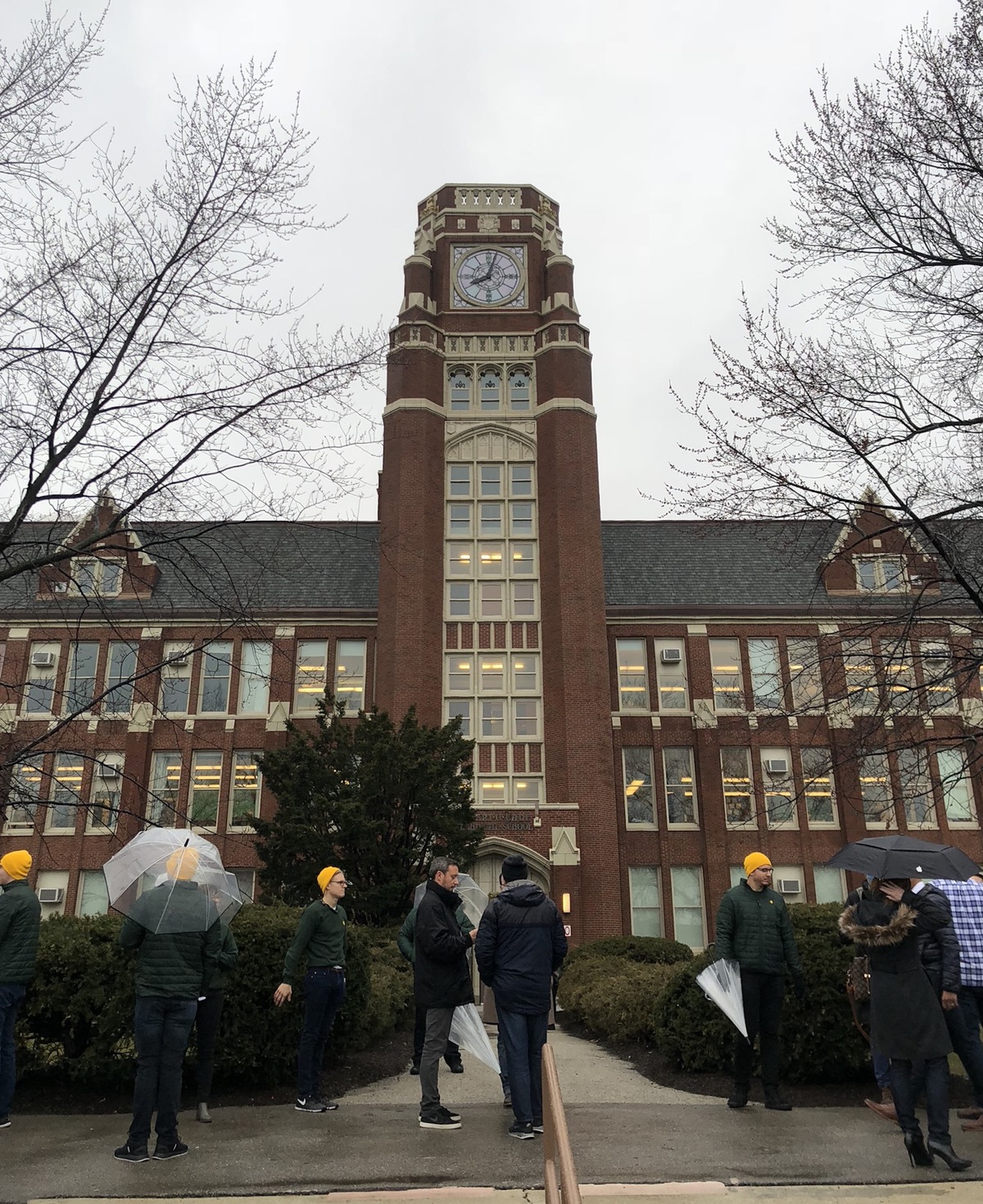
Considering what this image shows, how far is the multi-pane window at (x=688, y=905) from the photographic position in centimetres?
2600

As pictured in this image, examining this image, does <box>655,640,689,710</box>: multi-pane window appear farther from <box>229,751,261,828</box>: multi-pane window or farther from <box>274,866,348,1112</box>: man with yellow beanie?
<box>274,866,348,1112</box>: man with yellow beanie

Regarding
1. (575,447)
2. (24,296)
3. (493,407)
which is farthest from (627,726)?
(24,296)

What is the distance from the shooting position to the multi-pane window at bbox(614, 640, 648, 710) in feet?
92.3

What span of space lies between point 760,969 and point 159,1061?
171 inches

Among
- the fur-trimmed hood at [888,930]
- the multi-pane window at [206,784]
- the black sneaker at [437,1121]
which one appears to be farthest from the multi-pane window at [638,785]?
the fur-trimmed hood at [888,930]

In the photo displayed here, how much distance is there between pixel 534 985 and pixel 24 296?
6.45m

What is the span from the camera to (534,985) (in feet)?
20.7

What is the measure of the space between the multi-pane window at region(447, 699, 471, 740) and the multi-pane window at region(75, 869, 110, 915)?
10484 mm

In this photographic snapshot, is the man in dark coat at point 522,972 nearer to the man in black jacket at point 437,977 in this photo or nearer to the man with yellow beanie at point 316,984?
the man in black jacket at point 437,977

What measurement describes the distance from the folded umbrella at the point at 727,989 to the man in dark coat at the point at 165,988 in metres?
3.80

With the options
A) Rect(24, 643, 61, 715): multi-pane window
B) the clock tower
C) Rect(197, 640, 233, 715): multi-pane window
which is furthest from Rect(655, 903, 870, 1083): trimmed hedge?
Rect(24, 643, 61, 715): multi-pane window

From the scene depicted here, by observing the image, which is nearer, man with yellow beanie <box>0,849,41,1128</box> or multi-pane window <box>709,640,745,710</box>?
man with yellow beanie <box>0,849,41,1128</box>

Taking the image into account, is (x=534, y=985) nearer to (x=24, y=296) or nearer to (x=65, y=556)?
(x=65, y=556)

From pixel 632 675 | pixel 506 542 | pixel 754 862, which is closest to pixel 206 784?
pixel 506 542
